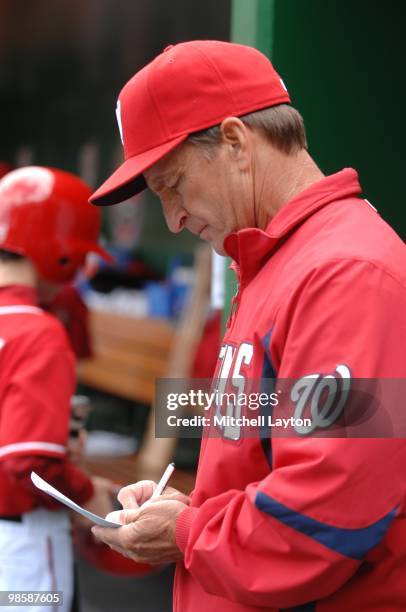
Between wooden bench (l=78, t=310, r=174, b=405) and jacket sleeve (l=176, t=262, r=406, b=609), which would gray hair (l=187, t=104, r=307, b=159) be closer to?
jacket sleeve (l=176, t=262, r=406, b=609)

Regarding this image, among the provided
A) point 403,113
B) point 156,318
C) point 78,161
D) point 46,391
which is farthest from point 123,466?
point 78,161

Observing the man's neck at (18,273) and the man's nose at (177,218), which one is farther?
the man's neck at (18,273)

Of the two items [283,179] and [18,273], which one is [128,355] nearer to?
[18,273]

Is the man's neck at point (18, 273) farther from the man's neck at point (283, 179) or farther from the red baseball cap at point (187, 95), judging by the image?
the man's neck at point (283, 179)

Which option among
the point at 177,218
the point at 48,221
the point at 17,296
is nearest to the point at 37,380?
the point at 17,296

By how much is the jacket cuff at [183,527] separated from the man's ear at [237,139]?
1.86 ft

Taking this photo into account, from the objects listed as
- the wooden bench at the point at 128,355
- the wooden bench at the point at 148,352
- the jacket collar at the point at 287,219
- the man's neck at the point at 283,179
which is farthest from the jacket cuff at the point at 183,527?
the wooden bench at the point at 128,355

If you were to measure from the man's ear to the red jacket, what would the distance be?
0.42ft

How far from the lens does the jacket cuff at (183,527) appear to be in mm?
1398

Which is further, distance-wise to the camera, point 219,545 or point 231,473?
point 231,473

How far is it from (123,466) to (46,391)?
2814 mm

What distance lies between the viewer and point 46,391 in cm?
244

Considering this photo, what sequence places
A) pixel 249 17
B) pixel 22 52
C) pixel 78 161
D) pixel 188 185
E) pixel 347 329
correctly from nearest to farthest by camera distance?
pixel 347 329, pixel 188 185, pixel 249 17, pixel 22 52, pixel 78 161

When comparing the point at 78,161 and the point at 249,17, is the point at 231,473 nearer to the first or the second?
the point at 249,17
